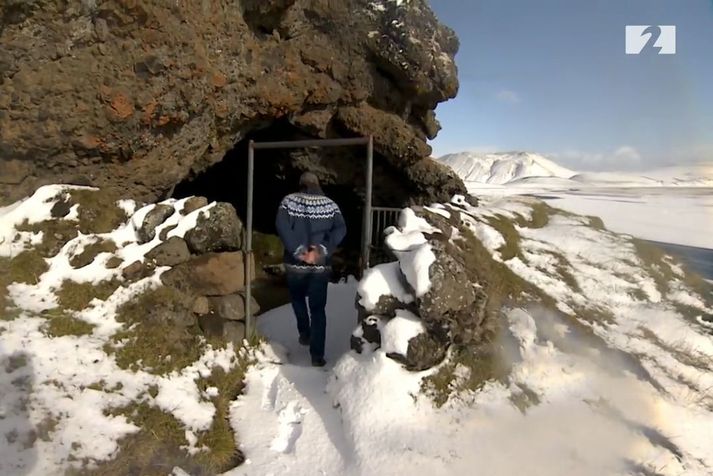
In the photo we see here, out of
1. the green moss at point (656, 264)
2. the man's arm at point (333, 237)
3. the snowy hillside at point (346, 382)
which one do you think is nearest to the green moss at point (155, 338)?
the snowy hillside at point (346, 382)

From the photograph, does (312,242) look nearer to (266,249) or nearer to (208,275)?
(208,275)

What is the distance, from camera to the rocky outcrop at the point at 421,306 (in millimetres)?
3990

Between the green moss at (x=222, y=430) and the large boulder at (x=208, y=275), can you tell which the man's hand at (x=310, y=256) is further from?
the green moss at (x=222, y=430)

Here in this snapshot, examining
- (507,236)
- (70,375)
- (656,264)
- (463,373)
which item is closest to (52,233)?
(70,375)

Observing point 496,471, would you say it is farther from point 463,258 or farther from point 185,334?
point 185,334

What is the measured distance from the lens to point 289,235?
15.3ft

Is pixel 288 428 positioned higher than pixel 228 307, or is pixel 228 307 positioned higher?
pixel 228 307

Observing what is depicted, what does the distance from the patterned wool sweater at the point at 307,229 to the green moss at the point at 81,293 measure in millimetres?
1810

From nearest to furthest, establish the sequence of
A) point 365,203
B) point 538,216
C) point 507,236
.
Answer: point 365,203
point 507,236
point 538,216

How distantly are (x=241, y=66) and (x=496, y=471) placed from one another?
5447mm

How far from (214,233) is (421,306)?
2438mm

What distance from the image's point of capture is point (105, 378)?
3.70 meters

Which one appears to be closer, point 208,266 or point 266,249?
point 208,266

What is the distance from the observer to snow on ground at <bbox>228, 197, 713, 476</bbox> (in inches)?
131
